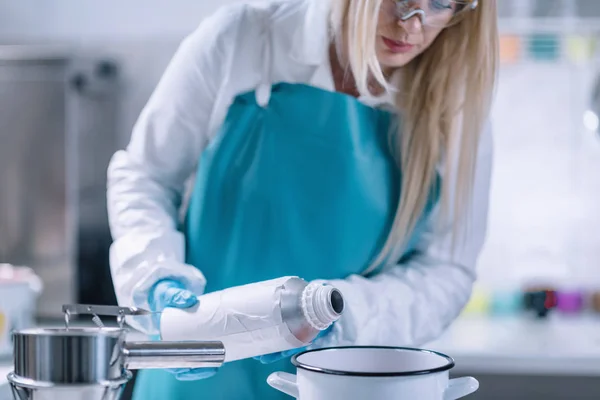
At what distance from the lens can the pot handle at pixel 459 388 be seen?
0.64 meters

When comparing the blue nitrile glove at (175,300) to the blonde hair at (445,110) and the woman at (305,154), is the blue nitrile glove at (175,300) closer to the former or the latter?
the woman at (305,154)

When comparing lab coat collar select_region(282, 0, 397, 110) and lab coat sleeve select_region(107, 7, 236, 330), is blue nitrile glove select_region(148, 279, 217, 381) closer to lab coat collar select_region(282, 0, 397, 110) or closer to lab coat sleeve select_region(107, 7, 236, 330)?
lab coat sleeve select_region(107, 7, 236, 330)

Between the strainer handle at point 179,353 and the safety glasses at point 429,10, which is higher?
the safety glasses at point 429,10

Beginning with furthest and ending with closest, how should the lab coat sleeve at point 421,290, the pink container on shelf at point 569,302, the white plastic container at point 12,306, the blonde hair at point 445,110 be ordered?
the pink container on shelf at point 569,302 < the white plastic container at point 12,306 < the blonde hair at point 445,110 < the lab coat sleeve at point 421,290

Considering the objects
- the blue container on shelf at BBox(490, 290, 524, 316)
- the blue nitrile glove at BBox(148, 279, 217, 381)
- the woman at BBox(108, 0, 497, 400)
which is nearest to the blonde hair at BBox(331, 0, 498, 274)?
the woman at BBox(108, 0, 497, 400)

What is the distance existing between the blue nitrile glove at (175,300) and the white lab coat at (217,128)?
99 millimetres

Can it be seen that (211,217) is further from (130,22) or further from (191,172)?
(130,22)

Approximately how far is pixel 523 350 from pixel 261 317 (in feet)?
4.67

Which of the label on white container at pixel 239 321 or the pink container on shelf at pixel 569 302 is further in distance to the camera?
the pink container on shelf at pixel 569 302

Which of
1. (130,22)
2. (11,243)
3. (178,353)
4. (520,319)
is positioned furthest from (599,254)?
(178,353)

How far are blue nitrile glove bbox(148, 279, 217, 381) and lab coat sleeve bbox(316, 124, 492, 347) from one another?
172mm

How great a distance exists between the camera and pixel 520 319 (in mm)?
2652

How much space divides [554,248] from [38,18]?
216cm

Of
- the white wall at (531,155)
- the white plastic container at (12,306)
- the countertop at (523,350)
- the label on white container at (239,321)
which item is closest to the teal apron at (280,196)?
the label on white container at (239,321)
